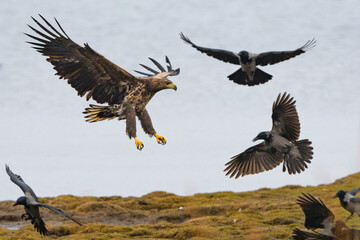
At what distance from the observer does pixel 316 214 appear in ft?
36.1

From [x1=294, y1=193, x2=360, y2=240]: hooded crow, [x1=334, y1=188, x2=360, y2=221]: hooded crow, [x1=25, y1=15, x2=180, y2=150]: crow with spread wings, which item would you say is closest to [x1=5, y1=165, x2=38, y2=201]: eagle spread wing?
[x1=25, y1=15, x2=180, y2=150]: crow with spread wings

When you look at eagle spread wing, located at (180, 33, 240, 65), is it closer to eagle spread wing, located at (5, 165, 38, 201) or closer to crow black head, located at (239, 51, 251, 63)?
crow black head, located at (239, 51, 251, 63)

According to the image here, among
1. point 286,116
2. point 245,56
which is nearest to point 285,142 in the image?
point 286,116

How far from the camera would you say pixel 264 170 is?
14.1 m

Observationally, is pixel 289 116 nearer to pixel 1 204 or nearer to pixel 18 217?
pixel 18 217

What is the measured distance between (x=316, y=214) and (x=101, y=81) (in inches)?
173

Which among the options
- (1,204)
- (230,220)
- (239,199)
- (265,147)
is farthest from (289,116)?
(1,204)

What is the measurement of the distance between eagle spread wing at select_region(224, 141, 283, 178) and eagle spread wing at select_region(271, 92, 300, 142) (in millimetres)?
683

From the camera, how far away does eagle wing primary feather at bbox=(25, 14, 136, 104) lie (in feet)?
40.0

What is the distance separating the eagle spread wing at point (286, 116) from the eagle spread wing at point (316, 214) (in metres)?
2.48

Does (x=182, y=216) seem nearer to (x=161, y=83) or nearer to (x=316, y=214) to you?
(x=161, y=83)

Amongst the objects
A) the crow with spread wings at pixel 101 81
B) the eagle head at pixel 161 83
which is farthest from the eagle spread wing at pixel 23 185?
the eagle head at pixel 161 83

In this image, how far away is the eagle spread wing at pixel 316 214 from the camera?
10.9 m

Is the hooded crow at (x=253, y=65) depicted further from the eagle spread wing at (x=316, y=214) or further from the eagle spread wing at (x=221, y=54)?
the eagle spread wing at (x=316, y=214)
